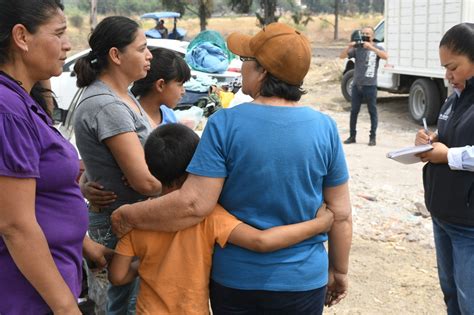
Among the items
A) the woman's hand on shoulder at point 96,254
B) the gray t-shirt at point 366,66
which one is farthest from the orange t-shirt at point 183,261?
the gray t-shirt at point 366,66

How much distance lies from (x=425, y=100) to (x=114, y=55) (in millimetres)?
10329

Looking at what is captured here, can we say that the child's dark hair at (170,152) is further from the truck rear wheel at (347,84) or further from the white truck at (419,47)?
the truck rear wheel at (347,84)

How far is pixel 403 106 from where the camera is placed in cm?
1484

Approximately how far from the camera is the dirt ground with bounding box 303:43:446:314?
427cm

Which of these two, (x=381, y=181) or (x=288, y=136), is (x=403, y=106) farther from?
(x=288, y=136)

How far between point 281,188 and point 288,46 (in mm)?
483

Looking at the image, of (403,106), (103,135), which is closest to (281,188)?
(103,135)

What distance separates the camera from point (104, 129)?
239cm

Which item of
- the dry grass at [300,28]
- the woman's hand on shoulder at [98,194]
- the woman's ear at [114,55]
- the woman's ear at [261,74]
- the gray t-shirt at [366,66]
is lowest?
the dry grass at [300,28]

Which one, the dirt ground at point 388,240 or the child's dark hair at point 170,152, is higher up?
the child's dark hair at point 170,152

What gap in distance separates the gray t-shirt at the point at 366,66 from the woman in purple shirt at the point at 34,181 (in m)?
8.61

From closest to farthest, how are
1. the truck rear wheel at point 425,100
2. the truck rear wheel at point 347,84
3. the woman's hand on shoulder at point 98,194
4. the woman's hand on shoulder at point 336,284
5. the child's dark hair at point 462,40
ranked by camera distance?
the woman's hand on shoulder at point 336,284 < the woman's hand on shoulder at point 98,194 < the child's dark hair at point 462,40 < the truck rear wheel at point 425,100 < the truck rear wheel at point 347,84

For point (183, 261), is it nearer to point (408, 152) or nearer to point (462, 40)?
point (408, 152)

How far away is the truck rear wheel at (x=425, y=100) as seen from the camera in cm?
1179
